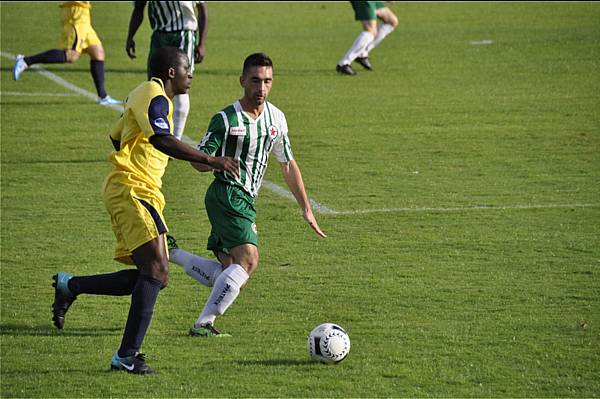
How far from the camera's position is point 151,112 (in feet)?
21.8

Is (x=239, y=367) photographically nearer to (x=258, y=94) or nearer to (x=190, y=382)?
(x=190, y=382)

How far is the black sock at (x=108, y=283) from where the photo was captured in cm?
736

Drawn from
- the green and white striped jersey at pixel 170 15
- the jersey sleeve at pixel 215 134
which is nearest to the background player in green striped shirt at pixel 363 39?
the green and white striped jersey at pixel 170 15

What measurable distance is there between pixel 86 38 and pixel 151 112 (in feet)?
35.1

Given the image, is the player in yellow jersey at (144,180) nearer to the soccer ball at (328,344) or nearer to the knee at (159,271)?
the knee at (159,271)

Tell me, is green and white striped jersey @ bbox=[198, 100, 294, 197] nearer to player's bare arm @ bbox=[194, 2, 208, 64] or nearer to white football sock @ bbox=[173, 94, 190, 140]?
white football sock @ bbox=[173, 94, 190, 140]

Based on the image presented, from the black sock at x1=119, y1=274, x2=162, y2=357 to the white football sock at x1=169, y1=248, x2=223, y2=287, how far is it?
112cm

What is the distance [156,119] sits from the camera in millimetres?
6621

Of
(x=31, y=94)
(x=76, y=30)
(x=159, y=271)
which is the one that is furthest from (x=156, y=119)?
(x=31, y=94)

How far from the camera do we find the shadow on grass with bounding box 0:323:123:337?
767cm

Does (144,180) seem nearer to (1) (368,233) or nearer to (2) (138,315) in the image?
(2) (138,315)

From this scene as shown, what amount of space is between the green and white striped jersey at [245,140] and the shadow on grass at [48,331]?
1.19m

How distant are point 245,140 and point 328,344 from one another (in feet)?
5.07

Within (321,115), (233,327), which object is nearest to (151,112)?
(233,327)
